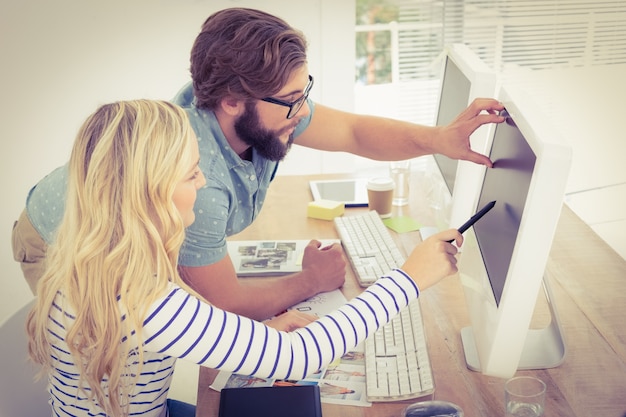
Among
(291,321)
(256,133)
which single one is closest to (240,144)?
(256,133)

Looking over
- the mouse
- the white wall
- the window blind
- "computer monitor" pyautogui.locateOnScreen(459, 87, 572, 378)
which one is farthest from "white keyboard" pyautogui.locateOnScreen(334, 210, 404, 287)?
the window blind

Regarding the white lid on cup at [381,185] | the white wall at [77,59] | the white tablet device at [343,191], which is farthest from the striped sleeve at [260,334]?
the white wall at [77,59]

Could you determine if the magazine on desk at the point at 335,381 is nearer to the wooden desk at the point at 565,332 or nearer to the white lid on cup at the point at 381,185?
the wooden desk at the point at 565,332

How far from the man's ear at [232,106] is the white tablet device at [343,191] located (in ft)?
1.95

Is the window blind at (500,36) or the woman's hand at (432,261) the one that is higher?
the woman's hand at (432,261)

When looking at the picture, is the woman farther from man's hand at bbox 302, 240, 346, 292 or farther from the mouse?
man's hand at bbox 302, 240, 346, 292

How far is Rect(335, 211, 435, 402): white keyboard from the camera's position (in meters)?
1.16

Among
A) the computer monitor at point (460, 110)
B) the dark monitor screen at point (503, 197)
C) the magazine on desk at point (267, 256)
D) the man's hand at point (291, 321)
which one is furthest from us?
the magazine on desk at point (267, 256)

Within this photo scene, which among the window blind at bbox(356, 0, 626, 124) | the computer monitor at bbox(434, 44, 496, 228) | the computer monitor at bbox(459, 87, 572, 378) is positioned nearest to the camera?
the computer monitor at bbox(459, 87, 572, 378)

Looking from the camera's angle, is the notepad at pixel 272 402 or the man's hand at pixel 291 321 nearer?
the notepad at pixel 272 402

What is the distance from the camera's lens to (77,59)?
2984 millimetres

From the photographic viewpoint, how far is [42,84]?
2.95 m

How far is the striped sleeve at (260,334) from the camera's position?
40.3 inches

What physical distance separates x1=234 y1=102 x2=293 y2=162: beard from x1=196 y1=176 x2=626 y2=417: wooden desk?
13.8 inches
